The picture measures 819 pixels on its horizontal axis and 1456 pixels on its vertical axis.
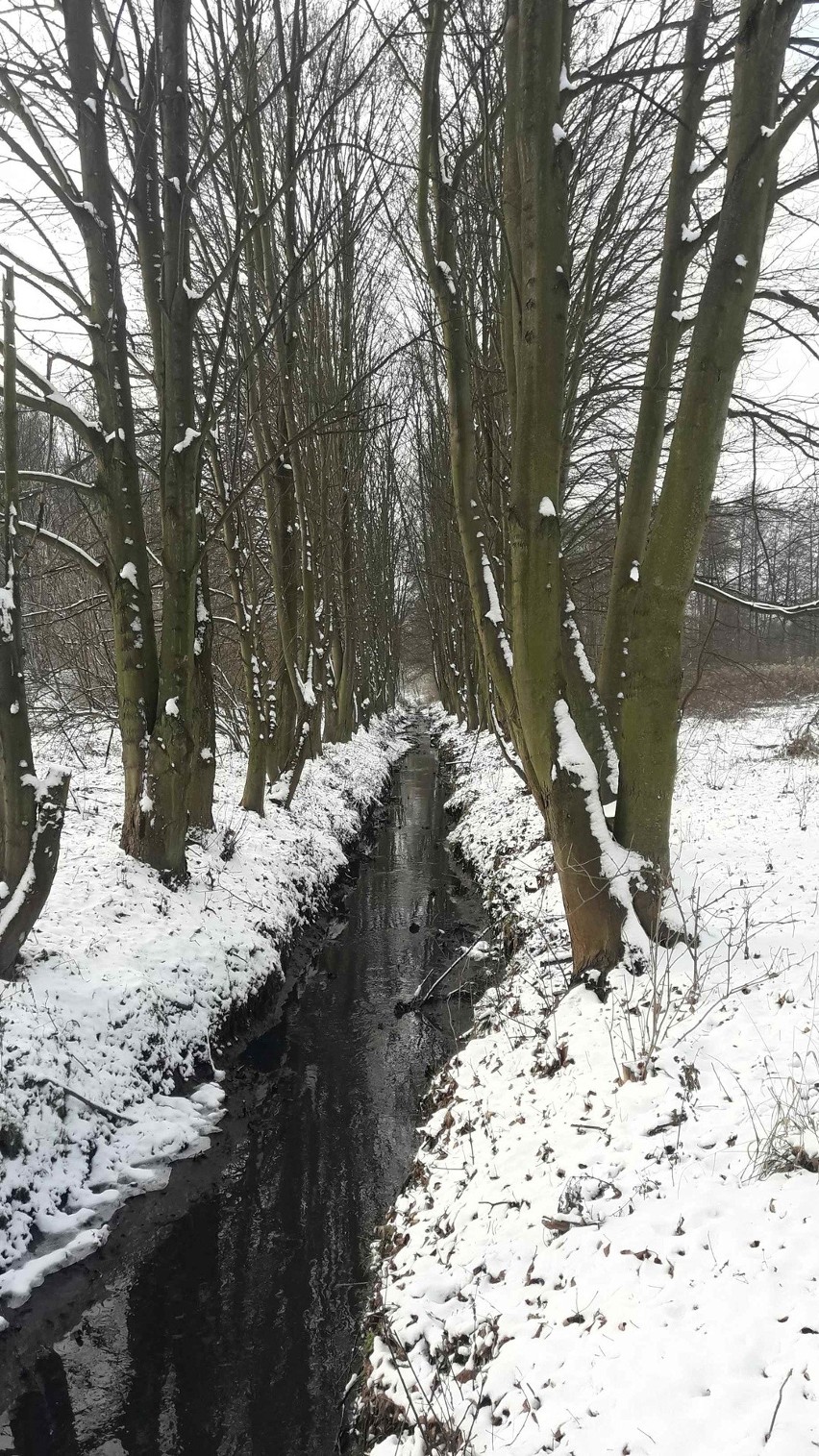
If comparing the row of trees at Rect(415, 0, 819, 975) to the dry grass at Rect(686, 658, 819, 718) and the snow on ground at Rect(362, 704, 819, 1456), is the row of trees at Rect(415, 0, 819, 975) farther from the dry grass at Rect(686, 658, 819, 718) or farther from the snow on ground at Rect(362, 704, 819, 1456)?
the dry grass at Rect(686, 658, 819, 718)

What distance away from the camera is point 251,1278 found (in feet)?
13.3

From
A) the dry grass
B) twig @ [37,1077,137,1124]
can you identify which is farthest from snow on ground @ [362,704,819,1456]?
the dry grass

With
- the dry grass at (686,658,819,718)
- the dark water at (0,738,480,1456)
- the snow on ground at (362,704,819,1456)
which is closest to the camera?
the snow on ground at (362,704,819,1456)

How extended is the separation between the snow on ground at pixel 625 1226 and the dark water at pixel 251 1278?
39 centimetres

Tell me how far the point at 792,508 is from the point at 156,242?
613cm

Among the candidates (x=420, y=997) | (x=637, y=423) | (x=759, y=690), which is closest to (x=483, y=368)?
(x=637, y=423)

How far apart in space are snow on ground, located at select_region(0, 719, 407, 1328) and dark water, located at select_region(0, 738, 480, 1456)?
0.23m

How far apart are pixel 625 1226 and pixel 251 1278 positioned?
2.23 m

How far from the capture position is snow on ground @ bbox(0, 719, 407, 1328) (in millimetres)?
4254

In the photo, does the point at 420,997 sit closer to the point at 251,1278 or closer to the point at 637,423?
the point at 251,1278

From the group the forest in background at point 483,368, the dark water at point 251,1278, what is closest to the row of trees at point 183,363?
the forest in background at point 483,368

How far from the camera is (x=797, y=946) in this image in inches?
181

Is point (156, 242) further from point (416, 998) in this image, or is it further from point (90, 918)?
point (416, 998)

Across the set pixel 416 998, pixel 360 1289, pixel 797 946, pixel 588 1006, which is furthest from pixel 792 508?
pixel 360 1289
